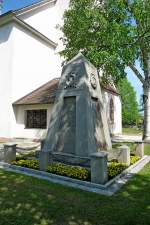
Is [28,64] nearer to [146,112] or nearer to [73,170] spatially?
[146,112]

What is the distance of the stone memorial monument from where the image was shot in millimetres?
9109

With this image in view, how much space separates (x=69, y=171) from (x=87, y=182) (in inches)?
40.8

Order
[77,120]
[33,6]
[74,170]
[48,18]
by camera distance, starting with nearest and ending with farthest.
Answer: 1. [74,170]
2. [77,120]
3. [33,6]
4. [48,18]

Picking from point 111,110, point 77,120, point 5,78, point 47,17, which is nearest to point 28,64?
point 5,78

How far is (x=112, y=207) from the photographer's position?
5633mm

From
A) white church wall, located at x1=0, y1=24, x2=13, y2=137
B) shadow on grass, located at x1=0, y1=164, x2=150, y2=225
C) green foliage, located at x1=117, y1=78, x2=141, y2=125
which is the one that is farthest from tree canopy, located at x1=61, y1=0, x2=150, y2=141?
green foliage, located at x1=117, y1=78, x2=141, y2=125

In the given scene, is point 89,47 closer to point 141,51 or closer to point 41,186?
point 141,51

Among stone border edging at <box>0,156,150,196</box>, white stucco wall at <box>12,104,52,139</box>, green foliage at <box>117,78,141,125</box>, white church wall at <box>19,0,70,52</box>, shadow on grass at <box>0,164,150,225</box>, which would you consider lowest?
shadow on grass at <box>0,164,150,225</box>

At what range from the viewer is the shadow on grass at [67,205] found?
4.98 metres

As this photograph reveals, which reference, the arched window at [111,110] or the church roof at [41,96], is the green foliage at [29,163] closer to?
the church roof at [41,96]

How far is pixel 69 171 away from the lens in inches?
321

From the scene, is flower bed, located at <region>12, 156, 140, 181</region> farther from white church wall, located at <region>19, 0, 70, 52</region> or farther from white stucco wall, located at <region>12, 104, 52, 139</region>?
white church wall, located at <region>19, 0, 70, 52</region>

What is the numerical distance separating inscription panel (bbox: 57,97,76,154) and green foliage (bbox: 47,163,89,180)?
1145 millimetres

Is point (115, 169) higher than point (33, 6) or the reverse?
the reverse
